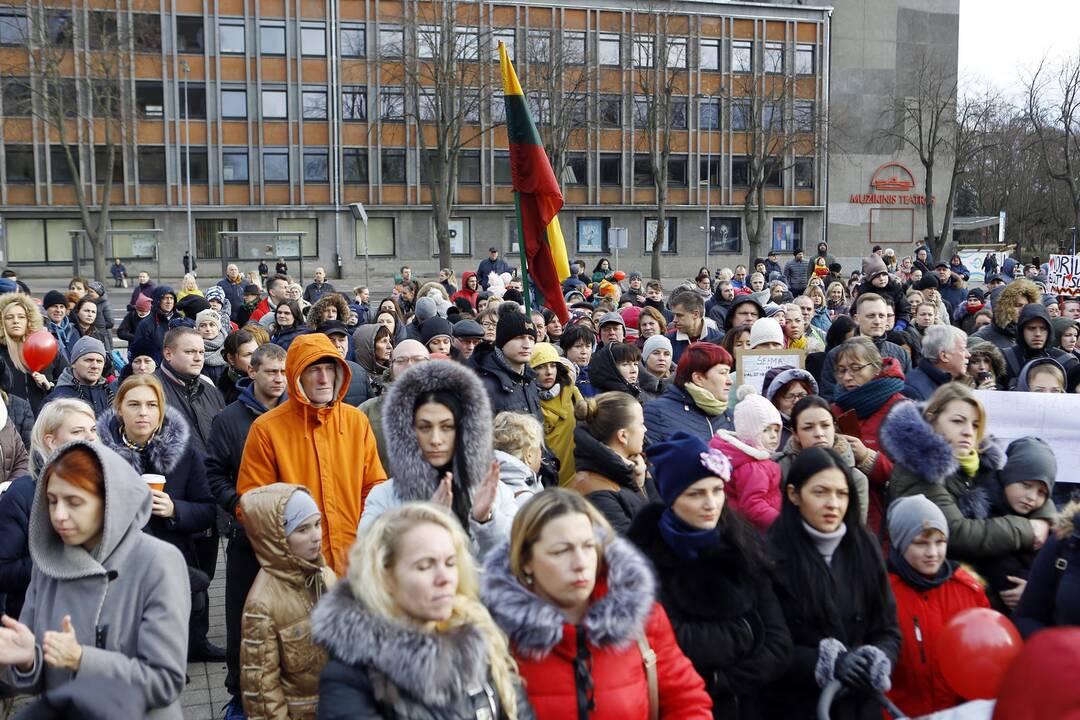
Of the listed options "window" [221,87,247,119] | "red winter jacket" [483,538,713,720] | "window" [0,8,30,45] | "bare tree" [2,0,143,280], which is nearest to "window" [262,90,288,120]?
"window" [221,87,247,119]

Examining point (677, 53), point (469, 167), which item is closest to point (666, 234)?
point (677, 53)

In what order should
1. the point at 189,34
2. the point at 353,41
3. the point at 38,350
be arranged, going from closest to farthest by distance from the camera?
the point at 38,350, the point at 189,34, the point at 353,41

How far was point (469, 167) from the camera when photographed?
55406 millimetres

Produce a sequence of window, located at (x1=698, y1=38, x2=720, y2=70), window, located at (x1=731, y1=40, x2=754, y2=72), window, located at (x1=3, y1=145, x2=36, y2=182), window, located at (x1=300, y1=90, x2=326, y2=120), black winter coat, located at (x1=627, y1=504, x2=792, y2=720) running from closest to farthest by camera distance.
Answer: black winter coat, located at (x1=627, y1=504, x2=792, y2=720) → window, located at (x1=3, y1=145, x2=36, y2=182) → window, located at (x1=300, y1=90, x2=326, y2=120) → window, located at (x1=698, y1=38, x2=720, y2=70) → window, located at (x1=731, y1=40, x2=754, y2=72)

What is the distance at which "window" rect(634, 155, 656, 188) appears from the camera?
5784cm

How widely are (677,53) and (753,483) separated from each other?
53.6m

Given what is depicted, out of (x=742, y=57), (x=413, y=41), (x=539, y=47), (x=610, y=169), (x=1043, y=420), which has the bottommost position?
(x=1043, y=420)

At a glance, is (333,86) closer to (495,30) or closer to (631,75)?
(495,30)

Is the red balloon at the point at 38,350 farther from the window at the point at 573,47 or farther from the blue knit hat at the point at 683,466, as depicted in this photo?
the window at the point at 573,47

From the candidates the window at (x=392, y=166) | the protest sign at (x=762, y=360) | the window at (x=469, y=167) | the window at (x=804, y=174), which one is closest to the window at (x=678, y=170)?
the window at (x=804, y=174)

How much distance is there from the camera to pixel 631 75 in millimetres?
54500

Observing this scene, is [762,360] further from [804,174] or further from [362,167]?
[804,174]

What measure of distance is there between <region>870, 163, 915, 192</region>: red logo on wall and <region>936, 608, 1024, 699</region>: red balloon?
199 ft

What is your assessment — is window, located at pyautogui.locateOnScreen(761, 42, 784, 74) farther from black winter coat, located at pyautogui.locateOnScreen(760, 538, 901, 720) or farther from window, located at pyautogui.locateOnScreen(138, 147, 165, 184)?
black winter coat, located at pyautogui.locateOnScreen(760, 538, 901, 720)
